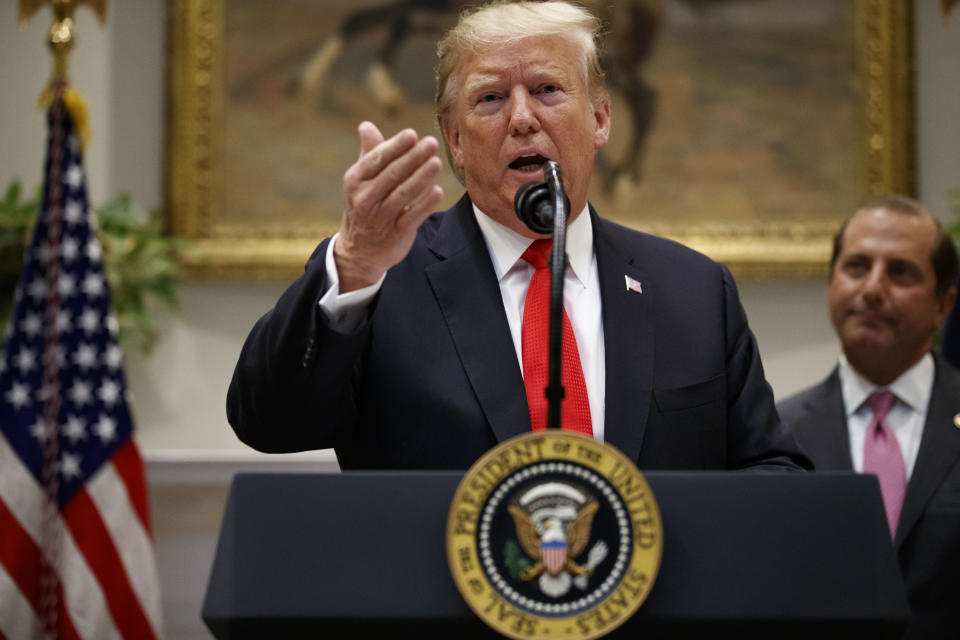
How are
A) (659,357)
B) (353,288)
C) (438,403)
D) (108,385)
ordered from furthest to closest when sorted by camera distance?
(108,385)
(659,357)
(438,403)
(353,288)

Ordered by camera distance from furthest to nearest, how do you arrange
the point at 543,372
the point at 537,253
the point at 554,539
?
1. the point at 537,253
2. the point at 543,372
3. the point at 554,539

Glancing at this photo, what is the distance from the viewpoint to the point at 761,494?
1.36 metres

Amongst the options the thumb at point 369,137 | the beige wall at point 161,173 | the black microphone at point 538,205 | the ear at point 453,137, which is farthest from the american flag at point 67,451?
the black microphone at point 538,205

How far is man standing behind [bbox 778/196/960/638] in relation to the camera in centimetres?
334

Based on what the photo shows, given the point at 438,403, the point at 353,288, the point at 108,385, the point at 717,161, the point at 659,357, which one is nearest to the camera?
the point at 353,288

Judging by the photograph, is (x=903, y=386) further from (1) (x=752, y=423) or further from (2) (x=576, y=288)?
(2) (x=576, y=288)

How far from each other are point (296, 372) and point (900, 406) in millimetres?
2548

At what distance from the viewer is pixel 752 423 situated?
Result: 2.15 metres

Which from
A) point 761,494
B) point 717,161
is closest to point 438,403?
point 761,494

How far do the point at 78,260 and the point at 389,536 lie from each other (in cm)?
345

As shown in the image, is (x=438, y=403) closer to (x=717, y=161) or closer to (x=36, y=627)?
(x=36, y=627)

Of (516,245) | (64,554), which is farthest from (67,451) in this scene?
(516,245)

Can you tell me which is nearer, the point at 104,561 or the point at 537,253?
the point at 537,253

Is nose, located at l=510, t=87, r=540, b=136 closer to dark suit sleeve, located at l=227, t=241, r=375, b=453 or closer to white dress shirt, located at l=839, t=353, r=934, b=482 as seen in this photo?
dark suit sleeve, located at l=227, t=241, r=375, b=453
